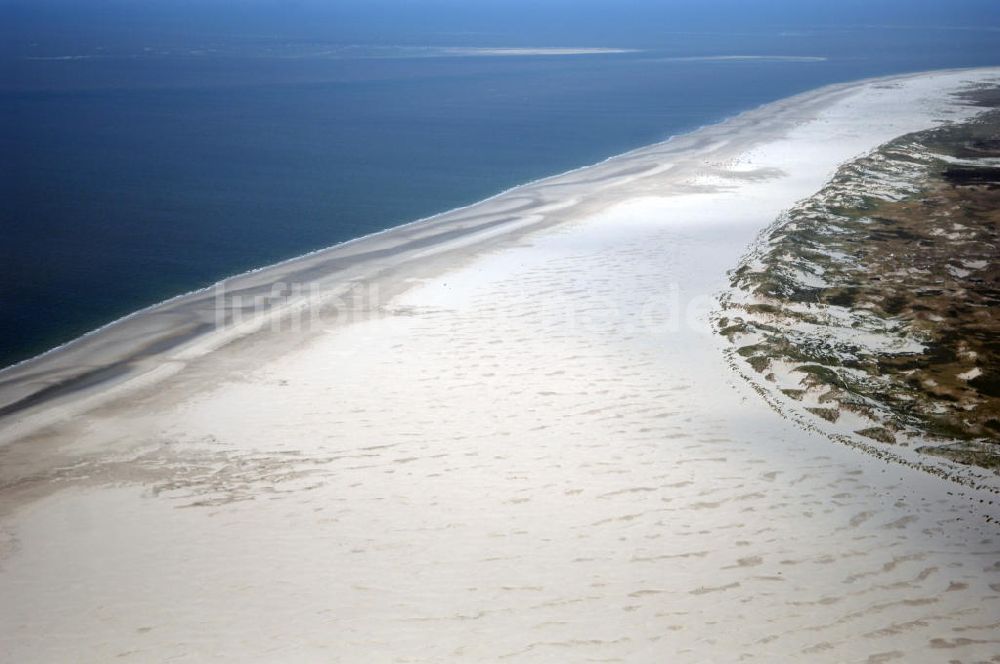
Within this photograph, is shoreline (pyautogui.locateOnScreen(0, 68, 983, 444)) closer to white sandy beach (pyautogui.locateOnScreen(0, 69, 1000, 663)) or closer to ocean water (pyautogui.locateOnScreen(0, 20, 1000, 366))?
white sandy beach (pyautogui.locateOnScreen(0, 69, 1000, 663))

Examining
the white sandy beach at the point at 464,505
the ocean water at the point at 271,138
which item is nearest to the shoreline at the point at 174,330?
the white sandy beach at the point at 464,505

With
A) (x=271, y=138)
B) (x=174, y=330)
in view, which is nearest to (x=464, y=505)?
(x=174, y=330)

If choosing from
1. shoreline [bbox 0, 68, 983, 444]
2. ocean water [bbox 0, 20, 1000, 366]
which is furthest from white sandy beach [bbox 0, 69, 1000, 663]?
ocean water [bbox 0, 20, 1000, 366]

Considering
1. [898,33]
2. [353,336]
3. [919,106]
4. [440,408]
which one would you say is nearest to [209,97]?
[919,106]

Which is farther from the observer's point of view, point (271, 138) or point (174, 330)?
point (271, 138)

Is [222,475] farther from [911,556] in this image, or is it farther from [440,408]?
[911,556]

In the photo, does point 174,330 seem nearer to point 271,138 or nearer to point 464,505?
point 464,505

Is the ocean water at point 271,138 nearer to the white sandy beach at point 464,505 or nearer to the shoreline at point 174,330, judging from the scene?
the shoreline at point 174,330
